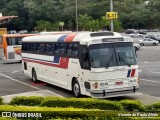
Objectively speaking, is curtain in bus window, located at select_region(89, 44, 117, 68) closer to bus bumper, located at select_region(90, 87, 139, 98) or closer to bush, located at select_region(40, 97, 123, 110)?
bus bumper, located at select_region(90, 87, 139, 98)

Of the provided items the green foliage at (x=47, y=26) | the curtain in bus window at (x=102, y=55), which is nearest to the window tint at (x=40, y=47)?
the curtain in bus window at (x=102, y=55)

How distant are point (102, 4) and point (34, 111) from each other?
282 feet

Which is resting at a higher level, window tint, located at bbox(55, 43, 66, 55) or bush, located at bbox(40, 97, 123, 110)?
window tint, located at bbox(55, 43, 66, 55)

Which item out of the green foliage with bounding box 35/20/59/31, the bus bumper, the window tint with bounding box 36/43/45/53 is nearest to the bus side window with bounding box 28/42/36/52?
the window tint with bounding box 36/43/45/53

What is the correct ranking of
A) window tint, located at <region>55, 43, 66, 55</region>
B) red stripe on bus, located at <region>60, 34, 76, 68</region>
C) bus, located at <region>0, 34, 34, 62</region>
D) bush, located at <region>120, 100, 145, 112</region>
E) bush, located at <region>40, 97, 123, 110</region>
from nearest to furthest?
1. bush, located at <region>40, 97, 123, 110</region>
2. bush, located at <region>120, 100, 145, 112</region>
3. red stripe on bus, located at <region>60, 34, 76, 68</region>
4. window tint, located at <region>55, 43, 66, 55</region>
5. bus, located at <region>0, 34, 34, 62</region>

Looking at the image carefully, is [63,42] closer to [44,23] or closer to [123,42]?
[123,42]

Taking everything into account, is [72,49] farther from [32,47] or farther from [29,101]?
[32,47]

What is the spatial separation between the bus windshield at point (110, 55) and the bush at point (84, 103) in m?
4.12

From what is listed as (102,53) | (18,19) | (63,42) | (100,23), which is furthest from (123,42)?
(18,19)

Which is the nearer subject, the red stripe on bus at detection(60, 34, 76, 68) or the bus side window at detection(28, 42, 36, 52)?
the red stripe on bus at detection(60, 34, 76, 68)

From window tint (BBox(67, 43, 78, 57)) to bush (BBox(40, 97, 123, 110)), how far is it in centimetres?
555

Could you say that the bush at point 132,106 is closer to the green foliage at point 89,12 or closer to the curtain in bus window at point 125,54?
the curtain in bus window at point 125,54

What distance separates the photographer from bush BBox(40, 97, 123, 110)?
481 inches

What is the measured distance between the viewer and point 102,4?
94.6 metres
